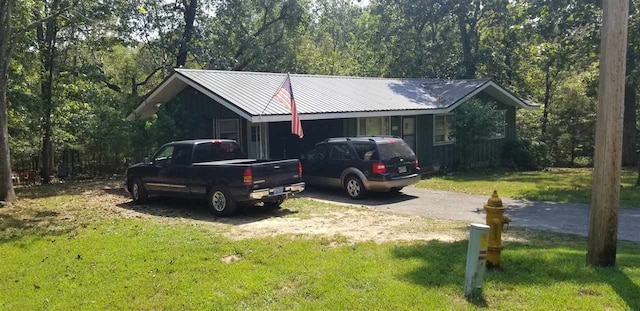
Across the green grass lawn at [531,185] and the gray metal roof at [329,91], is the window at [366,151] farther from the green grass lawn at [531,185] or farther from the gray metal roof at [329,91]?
the green grass lawn at [531,185]

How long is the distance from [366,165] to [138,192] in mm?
5843

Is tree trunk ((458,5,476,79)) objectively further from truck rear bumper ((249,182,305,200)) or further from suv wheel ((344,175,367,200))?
truck rear bumper ((249,182,305,200))

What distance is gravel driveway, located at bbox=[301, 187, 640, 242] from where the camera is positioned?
982cm

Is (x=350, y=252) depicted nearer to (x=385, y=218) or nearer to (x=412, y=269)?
(x=412, y=269)

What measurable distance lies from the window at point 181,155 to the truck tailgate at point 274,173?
80.2 inches

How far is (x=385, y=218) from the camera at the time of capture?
34.0 feet

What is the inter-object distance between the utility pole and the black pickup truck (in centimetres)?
640

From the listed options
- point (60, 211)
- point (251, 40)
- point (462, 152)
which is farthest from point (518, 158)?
point (60, 211)

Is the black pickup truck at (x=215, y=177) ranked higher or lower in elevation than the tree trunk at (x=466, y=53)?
lower

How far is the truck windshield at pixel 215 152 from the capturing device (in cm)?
1169

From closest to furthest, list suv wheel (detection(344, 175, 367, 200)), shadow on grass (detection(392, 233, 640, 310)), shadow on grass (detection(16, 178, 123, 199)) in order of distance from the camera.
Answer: shadow on grass (detection(392, 233, 640, 310))
suv wheel (detection(344, 175, 367, 200))
shadow on grass (detection(16, 178, 123, 199))

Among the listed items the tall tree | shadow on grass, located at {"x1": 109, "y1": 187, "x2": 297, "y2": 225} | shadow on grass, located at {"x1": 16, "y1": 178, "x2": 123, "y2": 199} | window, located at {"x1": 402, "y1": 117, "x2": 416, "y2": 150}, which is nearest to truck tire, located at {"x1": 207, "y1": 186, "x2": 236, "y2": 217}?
shadow on grass, located at {"x1": 109, "y1": 187, "x2": 297, "y2": 225}

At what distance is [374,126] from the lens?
19172mm

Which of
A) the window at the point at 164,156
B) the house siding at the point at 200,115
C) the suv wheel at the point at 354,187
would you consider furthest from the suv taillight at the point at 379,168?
the house siding at the point at 200,115
